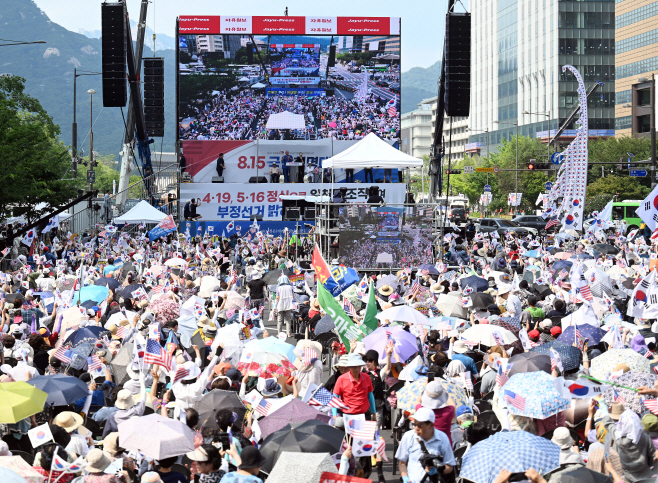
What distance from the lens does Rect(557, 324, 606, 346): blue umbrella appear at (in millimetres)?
9922

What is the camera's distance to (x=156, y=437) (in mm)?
6281

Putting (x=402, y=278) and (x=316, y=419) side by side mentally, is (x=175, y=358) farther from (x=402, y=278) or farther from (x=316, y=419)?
(x=402, y=278)

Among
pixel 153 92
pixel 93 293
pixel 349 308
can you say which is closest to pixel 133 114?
pixel 153 92

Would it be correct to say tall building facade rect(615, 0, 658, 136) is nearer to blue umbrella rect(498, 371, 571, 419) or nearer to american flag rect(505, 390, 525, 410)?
blue umbrella rect(498, 371, 571, 419)

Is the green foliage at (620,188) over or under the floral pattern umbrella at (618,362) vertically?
over

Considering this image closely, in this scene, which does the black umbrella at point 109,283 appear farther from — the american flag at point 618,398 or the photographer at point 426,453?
the american flag at point 618,398

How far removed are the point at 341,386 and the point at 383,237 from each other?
51.2 feet

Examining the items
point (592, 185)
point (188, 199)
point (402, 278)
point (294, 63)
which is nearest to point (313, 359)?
point (402, 278)

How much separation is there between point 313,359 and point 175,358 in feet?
4.73

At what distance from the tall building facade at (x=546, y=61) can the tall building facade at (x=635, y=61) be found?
14902 millimetres

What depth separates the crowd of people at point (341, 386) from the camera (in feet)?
20.2

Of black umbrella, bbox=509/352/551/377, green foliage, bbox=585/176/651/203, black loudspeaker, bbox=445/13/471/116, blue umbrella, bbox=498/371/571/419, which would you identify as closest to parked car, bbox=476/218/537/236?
A: black loudspeaker, bbox=445/13/471/116

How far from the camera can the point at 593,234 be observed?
26.0m

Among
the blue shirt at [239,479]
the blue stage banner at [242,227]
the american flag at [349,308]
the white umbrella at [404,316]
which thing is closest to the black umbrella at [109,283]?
the american flag at [349,308]
